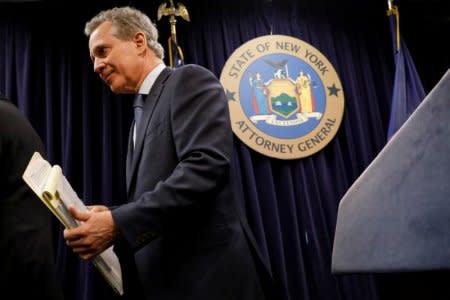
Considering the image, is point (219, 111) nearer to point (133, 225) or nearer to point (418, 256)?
point (133, 225)

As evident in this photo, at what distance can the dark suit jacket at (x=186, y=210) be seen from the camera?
891 millimetres

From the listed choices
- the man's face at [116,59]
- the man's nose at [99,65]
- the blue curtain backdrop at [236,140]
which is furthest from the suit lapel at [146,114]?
the blue curtain backdrop at [236,140]

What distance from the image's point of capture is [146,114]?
111 centimetres

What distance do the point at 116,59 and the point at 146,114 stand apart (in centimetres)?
31

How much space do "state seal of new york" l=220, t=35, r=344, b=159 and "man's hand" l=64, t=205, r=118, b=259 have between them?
67.4 inches

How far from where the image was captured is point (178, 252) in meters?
0.96

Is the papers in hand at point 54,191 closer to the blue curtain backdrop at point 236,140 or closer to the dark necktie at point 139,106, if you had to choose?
the dark necktie at point 139,106

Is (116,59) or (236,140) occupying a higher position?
(116,59)

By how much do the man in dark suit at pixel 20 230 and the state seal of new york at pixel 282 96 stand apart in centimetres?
148

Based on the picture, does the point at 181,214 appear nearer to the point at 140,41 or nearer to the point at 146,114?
the point at 146,114

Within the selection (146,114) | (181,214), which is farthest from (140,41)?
(181,214)

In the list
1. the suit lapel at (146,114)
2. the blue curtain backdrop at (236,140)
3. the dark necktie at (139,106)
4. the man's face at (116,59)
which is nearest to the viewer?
the suit lapel at (146,114)

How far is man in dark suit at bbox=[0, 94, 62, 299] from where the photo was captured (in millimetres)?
1066

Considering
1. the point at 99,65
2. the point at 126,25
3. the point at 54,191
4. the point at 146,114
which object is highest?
the point at 126,25
